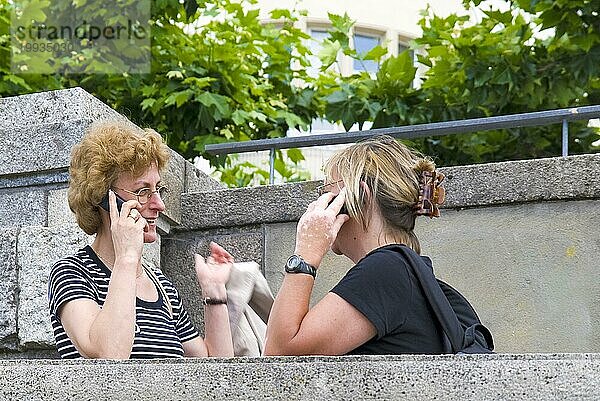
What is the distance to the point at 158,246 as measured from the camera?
490 centimetres

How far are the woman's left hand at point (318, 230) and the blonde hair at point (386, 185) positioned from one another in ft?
0.23

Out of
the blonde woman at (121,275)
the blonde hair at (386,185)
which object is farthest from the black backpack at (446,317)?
the blonde woman at (121,275)

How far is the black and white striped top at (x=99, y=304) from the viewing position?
3.52m

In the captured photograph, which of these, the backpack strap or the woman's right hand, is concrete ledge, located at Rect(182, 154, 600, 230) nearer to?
the woman's right hand

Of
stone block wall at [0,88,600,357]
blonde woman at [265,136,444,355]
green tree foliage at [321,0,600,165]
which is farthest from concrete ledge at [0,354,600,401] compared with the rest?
green tree foliage at [321,0,600,165]

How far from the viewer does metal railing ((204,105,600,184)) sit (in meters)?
4.58

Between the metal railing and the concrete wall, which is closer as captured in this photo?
the concrete wall

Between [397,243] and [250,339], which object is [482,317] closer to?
[250,339]

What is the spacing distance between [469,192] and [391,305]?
1766 mm

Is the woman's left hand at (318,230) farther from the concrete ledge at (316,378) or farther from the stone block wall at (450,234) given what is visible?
the stone block wall at (450,234)

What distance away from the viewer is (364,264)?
9.55 feet

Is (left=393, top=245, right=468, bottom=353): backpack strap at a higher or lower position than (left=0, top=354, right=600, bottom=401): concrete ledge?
higher

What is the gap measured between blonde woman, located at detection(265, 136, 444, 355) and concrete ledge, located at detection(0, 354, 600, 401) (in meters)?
0.39

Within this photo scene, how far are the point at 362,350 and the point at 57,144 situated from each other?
2225 mm
